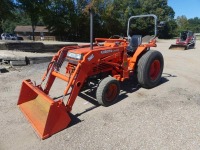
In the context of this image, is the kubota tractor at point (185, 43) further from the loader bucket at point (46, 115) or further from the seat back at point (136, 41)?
the loader bucket at point (46, 115)

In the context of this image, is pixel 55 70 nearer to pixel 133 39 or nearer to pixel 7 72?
pixel 133 39

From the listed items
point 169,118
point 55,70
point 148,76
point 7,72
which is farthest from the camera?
point 7,72

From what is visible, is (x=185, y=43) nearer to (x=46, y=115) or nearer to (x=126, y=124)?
(x=126, y=124)

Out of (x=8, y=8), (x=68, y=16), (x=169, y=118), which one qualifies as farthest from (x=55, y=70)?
(x=68, y=16)

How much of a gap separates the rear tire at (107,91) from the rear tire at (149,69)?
104 cm

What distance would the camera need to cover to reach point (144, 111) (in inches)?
204

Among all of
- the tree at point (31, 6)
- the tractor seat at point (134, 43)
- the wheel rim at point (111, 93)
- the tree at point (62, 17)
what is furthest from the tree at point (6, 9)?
the tree at point (62, 17)

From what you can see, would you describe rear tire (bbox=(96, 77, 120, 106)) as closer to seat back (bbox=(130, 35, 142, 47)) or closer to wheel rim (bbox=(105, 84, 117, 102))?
wheel rim (bbox=(105, 84, 117, 102))

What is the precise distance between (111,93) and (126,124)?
42.1 inches

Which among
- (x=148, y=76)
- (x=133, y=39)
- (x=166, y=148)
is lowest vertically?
(x=166, y=148)

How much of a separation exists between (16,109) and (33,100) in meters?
0.45

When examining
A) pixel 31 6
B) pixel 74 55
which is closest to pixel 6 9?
pixel 31 6

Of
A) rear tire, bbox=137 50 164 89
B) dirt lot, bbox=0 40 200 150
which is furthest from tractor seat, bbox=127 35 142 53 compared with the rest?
dirt lot, bbox=0 40 200 150

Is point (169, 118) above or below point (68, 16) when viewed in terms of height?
below
